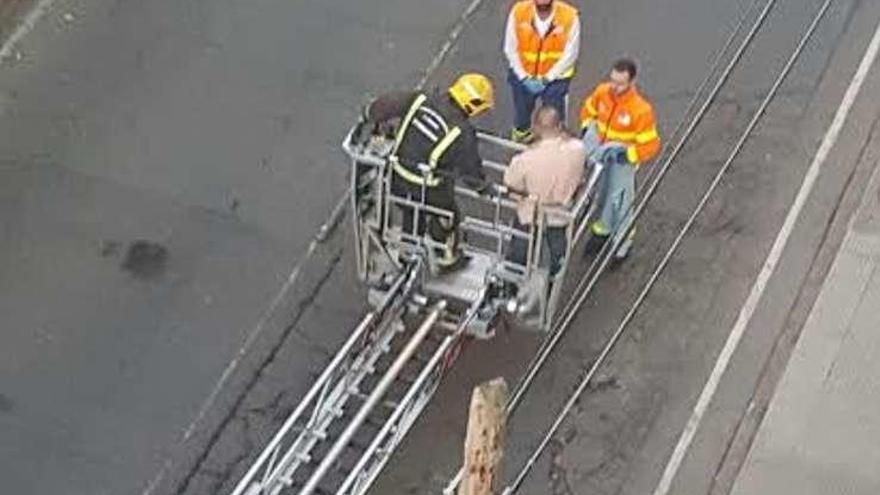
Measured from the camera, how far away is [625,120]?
13883mm

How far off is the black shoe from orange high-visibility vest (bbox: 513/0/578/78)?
110 centimetres

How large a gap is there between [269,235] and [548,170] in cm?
269

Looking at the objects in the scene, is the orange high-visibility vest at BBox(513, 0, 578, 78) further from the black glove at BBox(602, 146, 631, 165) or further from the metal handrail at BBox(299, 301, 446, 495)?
the metal handrail at BBox(299, 301, 446, 495)

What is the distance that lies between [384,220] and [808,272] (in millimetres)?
3229

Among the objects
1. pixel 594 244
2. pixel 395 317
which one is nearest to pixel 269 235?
pixel 395 317

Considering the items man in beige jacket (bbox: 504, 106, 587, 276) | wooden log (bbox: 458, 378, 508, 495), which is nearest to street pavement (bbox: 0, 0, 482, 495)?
man in beige jacket (bbox: 504, 106, 587, 276)

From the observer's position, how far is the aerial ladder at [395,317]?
12.8 meters

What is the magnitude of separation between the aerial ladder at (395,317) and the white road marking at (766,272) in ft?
3.76

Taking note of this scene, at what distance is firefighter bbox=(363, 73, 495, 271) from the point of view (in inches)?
518

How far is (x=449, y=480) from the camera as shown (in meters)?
13.7

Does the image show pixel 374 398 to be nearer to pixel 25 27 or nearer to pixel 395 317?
pixel 395 317

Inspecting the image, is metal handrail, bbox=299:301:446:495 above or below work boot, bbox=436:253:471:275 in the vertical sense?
below

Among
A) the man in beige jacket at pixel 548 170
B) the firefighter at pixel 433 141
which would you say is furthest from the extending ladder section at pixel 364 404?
the man in beige jacket at pixel 548 170

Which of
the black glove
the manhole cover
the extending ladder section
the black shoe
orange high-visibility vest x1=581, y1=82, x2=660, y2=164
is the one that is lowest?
the manhole cover
